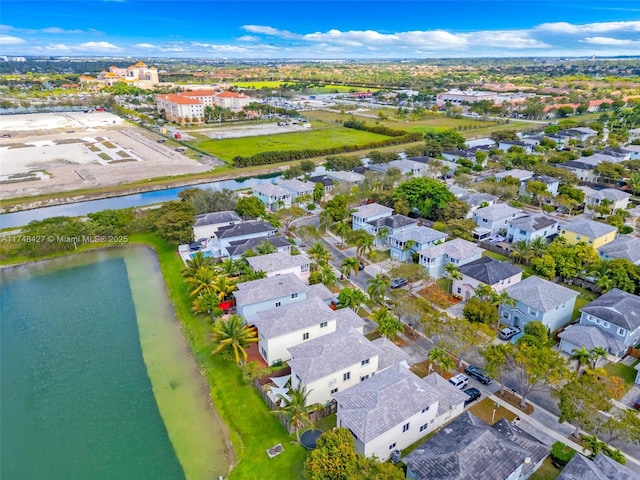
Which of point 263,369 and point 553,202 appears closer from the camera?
point 263,369

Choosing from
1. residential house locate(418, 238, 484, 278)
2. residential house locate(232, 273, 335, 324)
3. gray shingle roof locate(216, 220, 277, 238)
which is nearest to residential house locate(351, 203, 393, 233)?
gray shingle roof locate(216, 220, 277, 238)

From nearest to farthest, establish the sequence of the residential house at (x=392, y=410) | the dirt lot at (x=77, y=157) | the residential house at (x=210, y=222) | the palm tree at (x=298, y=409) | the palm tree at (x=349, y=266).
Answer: the residential house at (x=392, y=410), the palm tree at (x=298, y=409), the palm tree at (x=349, y=266), the residential house at (x=210, y=222), the dirt lot at (x=77, y=157)

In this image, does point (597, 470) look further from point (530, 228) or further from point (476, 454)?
point (530, 228)

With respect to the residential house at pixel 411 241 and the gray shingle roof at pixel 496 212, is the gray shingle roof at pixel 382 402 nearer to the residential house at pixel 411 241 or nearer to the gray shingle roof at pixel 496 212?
the residential house at pixel 411 241

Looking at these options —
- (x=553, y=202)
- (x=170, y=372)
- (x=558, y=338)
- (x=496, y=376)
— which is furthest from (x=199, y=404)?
(x=553, y=202)

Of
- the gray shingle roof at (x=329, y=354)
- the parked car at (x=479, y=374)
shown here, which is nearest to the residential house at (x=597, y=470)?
the parked car at (x=479, y=374)

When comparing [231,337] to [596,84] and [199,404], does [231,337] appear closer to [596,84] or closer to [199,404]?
[199,404]
